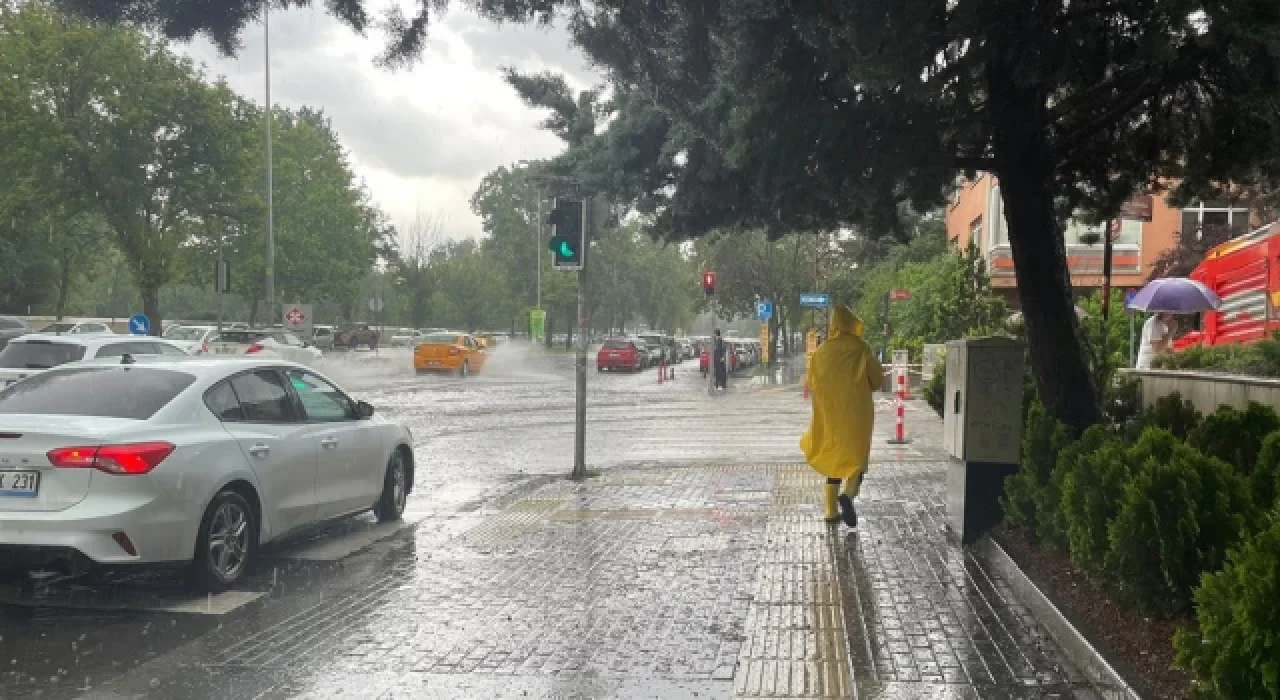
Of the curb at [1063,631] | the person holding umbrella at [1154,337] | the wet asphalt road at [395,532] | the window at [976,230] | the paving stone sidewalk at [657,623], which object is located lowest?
the wet asphalt road at [395,532]

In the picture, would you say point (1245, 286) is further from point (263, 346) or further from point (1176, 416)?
point (263, 346)

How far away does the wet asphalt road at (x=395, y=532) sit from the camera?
553 cm

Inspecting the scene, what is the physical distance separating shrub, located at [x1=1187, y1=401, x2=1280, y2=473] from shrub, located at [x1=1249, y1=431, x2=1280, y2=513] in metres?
1.11

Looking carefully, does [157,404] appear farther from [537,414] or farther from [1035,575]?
[537,414]

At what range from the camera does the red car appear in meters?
47.4

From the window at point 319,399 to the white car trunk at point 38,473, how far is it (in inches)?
84.7

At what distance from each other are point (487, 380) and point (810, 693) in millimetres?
33123

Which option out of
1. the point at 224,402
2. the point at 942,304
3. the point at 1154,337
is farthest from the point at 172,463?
the point at 942,304

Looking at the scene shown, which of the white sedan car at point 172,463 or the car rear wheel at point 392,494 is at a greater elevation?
the white sedan car at point 172,463

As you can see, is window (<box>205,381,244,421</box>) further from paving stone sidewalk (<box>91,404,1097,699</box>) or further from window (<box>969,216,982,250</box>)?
window (<box>969,216,982,250</box>)

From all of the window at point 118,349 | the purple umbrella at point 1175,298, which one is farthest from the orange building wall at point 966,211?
the window at point 118,349

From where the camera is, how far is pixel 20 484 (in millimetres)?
6223

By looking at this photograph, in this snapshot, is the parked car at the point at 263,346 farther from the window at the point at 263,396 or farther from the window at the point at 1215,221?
the window at the point at 1215,221

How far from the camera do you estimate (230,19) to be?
6605mm
